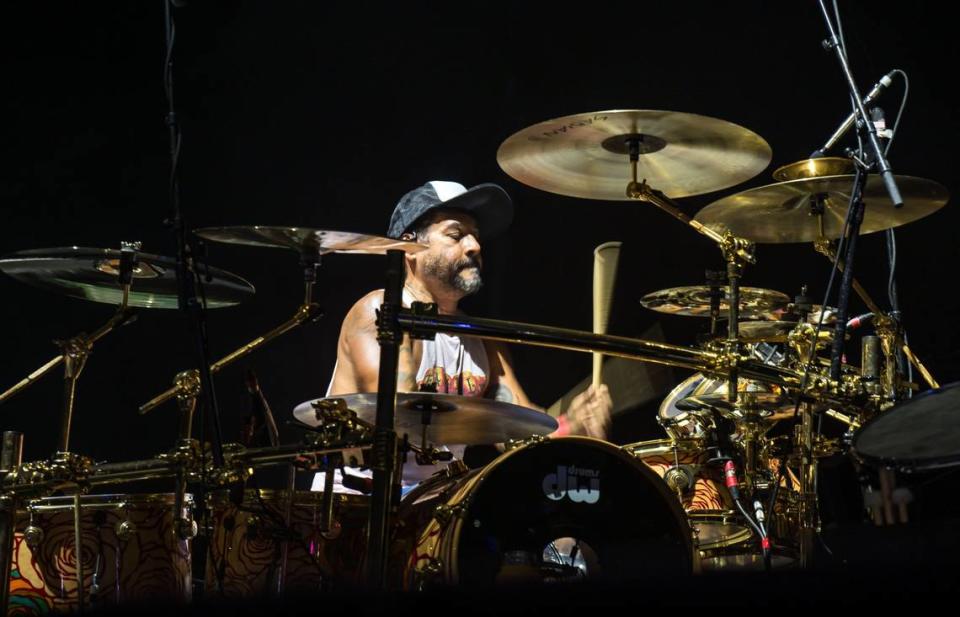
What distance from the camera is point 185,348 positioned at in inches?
174

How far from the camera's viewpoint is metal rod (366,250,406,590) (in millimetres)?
2236

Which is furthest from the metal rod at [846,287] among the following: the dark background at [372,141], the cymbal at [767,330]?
the dark background at [372,141]

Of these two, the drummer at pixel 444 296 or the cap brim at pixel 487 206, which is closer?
the drummer at pixel 444 296

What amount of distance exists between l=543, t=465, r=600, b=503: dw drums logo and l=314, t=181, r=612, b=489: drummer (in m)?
1.53

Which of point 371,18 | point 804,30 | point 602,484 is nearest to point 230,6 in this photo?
point 371,18

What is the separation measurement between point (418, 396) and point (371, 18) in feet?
7.32

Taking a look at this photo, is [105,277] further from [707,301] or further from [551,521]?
[707,301]

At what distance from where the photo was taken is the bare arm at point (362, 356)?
4340 millimetres

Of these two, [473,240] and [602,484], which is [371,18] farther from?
[602,484]

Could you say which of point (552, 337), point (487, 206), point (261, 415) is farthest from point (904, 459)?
point (487, 206)

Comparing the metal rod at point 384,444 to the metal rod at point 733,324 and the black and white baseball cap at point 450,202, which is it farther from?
the black and white baseball cap at point 450,202

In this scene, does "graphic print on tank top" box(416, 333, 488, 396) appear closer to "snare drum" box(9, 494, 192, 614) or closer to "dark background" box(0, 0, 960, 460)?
"dark background" box(0, 0, 960, 460)

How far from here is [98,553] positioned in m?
3.16

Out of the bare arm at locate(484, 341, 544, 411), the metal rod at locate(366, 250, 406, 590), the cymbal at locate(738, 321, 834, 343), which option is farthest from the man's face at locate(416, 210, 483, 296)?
the metal rod at locate(366, 250, 406, 590)
